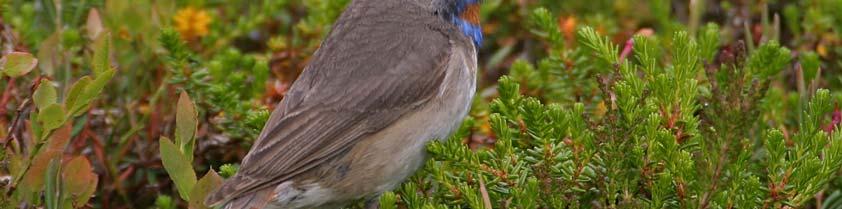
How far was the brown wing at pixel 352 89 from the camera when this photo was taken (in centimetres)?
412

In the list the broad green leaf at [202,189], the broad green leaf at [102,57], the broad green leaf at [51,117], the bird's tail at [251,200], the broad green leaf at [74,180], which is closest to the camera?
the broad green leaf at [202,189]

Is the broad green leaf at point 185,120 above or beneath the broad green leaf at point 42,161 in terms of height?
above

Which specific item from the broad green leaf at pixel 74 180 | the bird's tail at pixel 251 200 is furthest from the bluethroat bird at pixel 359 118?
the broad green leaf at pixel 74 180

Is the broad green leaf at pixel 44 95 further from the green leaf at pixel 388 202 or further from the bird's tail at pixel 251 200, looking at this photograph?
the green leaf at pixel 388 202

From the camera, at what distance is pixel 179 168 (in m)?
3.69

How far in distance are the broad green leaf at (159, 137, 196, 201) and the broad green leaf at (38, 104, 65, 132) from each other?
35 cm

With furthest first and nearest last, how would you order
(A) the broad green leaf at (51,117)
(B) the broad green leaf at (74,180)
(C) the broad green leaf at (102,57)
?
(C) the broad green leaf at (102,57) → (B) the broad green leaf at (74,180) → (A) the broad green leaf at (51,117)

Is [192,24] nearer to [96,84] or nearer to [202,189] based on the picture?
[96,84]

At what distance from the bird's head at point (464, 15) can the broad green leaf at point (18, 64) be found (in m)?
1.53

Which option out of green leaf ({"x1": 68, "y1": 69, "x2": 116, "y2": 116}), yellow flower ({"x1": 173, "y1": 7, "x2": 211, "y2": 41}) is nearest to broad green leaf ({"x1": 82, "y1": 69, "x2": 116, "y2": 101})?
green leaf ({"x1": 68, "y1": 69, "x2": 116, "y2": 116})

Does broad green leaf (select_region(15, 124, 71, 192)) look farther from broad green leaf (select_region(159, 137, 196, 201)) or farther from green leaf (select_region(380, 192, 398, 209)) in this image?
green leaf (select_region(380, 192, 398, 209))

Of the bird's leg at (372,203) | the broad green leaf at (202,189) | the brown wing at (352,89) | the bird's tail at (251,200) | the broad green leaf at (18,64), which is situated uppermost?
Answer: the broad green leaf at (18,64)

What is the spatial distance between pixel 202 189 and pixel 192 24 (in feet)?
6.82

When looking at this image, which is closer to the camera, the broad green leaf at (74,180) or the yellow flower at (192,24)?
the broad green leaf at (74,180)
